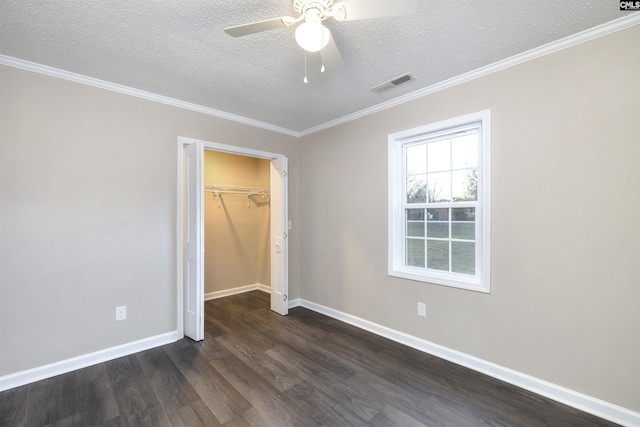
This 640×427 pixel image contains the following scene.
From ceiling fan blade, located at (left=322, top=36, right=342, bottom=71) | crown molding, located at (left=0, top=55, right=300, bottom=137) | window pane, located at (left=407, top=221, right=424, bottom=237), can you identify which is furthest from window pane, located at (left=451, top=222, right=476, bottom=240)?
crown molding, located at (left=0, top=55, right=300, bottom=137)

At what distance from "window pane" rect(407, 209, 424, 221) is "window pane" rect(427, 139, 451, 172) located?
44 cm

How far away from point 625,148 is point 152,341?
13.9 ft

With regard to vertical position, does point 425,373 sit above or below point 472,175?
below

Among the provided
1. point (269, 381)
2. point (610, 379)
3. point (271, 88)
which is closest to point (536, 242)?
point (610, 379)

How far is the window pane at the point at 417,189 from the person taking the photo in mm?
2879

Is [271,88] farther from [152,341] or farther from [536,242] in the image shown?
[152,341]

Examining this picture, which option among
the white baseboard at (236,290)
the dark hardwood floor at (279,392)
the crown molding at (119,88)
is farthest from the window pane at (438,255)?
the white baseboard at (236,290)

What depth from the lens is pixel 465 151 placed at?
2598 millimetres

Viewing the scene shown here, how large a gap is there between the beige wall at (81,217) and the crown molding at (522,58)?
7.54ft

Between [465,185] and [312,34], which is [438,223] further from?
[312,34]

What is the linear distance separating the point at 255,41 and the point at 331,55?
61 centimetres

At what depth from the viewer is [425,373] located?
2.35m

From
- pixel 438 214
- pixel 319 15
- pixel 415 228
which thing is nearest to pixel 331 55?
pixel 319 15

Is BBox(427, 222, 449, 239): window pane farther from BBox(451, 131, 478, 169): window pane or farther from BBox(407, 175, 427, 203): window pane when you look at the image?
BBox(451, 131, 478, 169): window pane
